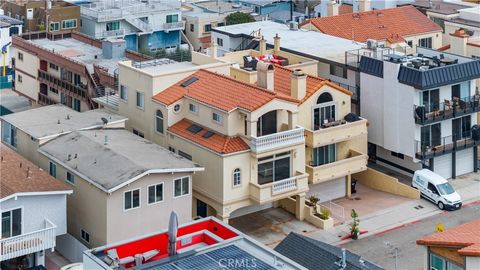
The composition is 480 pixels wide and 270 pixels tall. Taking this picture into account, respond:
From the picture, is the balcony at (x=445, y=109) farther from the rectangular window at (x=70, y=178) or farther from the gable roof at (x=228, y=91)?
the rectangular window at (x=70, y=178)

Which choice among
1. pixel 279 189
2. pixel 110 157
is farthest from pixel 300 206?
pixel 110 157

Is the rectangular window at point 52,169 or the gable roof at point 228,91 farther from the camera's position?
the gable roof at point 228,91

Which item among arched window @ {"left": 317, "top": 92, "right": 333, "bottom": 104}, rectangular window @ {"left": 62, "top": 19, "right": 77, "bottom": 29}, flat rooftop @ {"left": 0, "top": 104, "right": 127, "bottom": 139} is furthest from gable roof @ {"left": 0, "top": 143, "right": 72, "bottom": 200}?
rectangular window @ {"left": 62, "top": 19, "right": 77, "bottom": 29}

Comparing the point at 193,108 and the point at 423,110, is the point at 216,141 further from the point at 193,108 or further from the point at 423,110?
the point at 423,110

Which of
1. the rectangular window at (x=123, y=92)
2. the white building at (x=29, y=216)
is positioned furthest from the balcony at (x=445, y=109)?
the white building at (x=29, y=216)

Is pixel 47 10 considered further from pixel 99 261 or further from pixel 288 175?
pixel 99 261

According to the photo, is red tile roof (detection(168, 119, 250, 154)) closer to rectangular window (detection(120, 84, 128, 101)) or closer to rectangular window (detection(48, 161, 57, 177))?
rectangular window (detection(120, 84, 128, 101))
